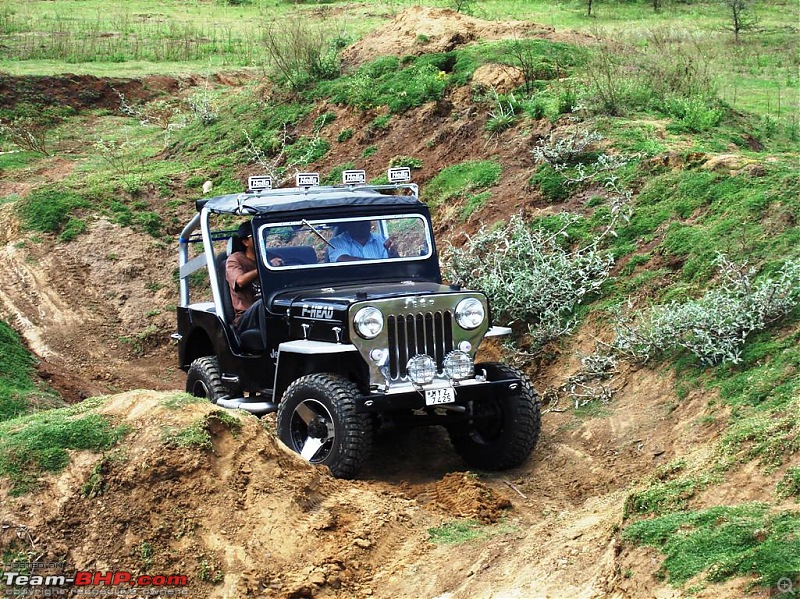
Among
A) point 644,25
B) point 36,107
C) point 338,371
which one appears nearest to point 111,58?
point 36,107

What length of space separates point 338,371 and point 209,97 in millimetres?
14563

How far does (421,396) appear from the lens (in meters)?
7.98

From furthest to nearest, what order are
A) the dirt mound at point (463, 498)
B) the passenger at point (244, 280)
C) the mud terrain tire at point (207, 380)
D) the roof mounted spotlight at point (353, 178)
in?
the roof mounted spotlight at point (353, 178) < the mud terrain tire at point (207, 380) < the passenger at point (244, 280) < the dirt mound at point (463, 498)

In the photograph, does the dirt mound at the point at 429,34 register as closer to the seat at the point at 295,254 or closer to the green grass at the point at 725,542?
the seat at the point at 295,254

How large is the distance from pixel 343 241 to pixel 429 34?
9.48m

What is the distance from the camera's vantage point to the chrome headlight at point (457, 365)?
826 cm

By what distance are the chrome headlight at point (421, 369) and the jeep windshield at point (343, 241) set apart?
1447mm

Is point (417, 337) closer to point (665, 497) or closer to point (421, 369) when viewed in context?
point (421, 369)

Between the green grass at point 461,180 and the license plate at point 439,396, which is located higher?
the license plate at point 439,396

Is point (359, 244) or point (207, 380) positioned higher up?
point (359, 244)

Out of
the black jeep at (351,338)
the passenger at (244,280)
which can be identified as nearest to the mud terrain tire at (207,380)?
the black jeep at (351,338)

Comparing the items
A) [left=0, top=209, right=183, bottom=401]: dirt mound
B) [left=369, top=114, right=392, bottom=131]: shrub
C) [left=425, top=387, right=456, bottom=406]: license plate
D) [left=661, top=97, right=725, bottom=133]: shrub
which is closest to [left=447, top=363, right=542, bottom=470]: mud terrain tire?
[left=425, top=387, right=456, bottom=406]: license plate

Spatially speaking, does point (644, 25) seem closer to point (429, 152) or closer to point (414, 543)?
point (429, 152)

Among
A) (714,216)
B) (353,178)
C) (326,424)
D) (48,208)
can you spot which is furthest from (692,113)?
(48,208)
